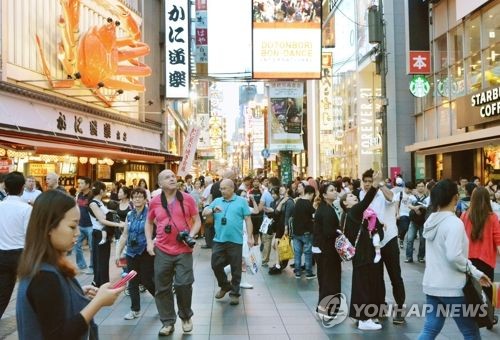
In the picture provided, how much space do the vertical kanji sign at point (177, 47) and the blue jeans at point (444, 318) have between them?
2587cm

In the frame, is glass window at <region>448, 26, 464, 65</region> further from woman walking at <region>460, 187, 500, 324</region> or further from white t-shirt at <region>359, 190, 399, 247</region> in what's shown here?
woman walking at <region>460, 187, 500, 324</region>

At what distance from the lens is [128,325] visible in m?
7.39

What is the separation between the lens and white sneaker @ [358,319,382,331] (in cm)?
693

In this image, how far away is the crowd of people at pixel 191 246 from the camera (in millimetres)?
2604

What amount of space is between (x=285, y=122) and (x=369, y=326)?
77.3 ft

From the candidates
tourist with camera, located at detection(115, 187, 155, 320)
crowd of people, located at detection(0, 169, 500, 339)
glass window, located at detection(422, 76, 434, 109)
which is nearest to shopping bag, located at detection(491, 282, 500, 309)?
crowd of people, located at detection(0, 169, 500, 339)

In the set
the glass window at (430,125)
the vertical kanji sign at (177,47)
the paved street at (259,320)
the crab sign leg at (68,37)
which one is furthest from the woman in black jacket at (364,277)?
the vertical kanji sign at (177,47)

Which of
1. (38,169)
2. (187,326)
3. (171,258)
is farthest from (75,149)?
(187,326)

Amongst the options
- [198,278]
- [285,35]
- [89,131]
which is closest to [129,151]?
[89,131]

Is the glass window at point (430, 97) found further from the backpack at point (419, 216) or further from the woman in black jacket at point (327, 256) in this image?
the woman in black jacket at point (327, 256)

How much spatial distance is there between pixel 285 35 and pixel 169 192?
22590mm

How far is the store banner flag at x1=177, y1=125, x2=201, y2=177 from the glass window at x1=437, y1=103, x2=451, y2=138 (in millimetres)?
11234

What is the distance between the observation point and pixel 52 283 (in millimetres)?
2523

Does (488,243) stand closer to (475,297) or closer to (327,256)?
(475,297)
